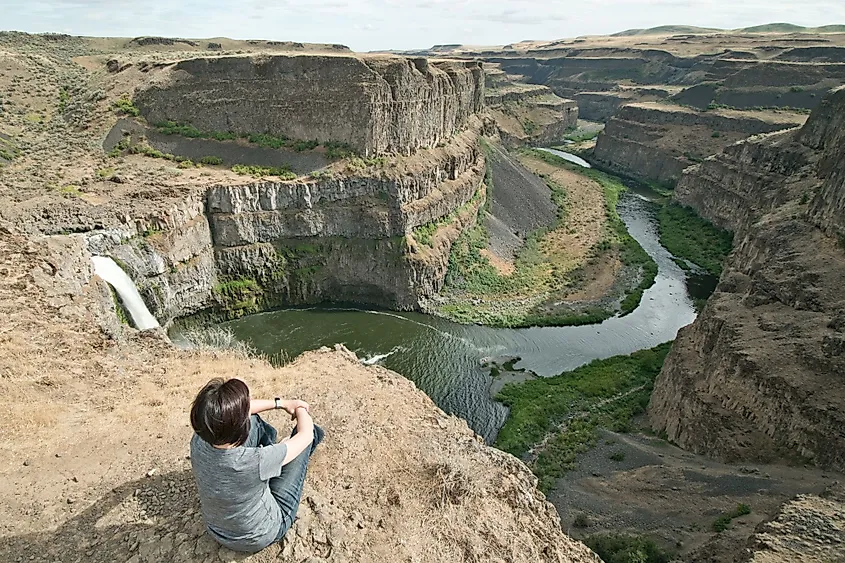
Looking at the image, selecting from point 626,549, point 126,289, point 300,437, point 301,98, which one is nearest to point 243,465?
point 300,437

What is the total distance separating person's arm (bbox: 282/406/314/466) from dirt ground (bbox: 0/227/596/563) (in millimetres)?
1494

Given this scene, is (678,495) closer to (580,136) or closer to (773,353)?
(773,353)

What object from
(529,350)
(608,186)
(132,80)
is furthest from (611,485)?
(608,186)

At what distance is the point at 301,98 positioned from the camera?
3784 cm

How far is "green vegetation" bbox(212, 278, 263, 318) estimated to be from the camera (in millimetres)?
33312

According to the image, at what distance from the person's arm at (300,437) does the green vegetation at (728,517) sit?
1301 cm

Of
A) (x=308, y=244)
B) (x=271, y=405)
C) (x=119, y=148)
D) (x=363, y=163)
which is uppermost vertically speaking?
(x=271, y=405)

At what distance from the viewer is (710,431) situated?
64.3 feet

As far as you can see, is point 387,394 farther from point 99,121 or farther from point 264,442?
point 99,121

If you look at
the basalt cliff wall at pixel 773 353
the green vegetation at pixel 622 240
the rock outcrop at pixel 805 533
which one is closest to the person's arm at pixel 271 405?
the rock outcrop at pixel 805 533

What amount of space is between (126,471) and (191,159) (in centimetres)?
3300

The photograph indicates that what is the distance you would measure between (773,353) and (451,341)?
17791mm

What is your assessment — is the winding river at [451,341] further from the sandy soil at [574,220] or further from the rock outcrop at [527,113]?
the rock outcrop at [527,113]

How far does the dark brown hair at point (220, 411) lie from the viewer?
5324mm
